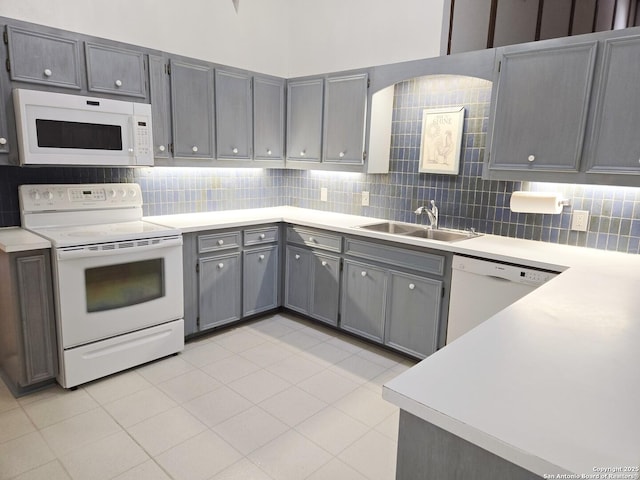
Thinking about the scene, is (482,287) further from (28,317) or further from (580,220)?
(28,317)

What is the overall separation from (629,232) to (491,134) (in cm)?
102

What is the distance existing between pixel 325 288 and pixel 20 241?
7.12 feet

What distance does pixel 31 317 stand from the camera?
2.53 m

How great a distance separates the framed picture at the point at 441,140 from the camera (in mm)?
3205

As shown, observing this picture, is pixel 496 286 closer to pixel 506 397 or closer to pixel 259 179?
pixel 506 397

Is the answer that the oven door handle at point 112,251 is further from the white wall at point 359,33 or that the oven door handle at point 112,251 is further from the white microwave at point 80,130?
the white wall at point 359,33

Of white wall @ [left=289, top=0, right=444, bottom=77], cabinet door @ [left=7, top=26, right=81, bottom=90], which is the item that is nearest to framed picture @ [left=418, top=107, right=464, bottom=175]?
white wall @ [left=289, top=0, right=444, bottom=77]

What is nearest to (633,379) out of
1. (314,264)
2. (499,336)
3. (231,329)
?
(499,336)

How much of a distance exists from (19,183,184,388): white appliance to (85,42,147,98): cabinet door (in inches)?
27.6

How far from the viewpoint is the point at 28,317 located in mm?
2520

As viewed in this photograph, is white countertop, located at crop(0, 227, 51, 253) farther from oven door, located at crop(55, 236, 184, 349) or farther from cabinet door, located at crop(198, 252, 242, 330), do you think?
cabinet door, located at crop(198, 252, 242, 330)

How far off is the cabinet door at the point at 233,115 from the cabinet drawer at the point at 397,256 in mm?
1342

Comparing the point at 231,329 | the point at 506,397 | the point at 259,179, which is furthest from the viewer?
the point at 259,179

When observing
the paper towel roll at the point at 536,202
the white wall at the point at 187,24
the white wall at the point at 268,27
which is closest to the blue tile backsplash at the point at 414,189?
the paper towel roll at the point at 536,202
